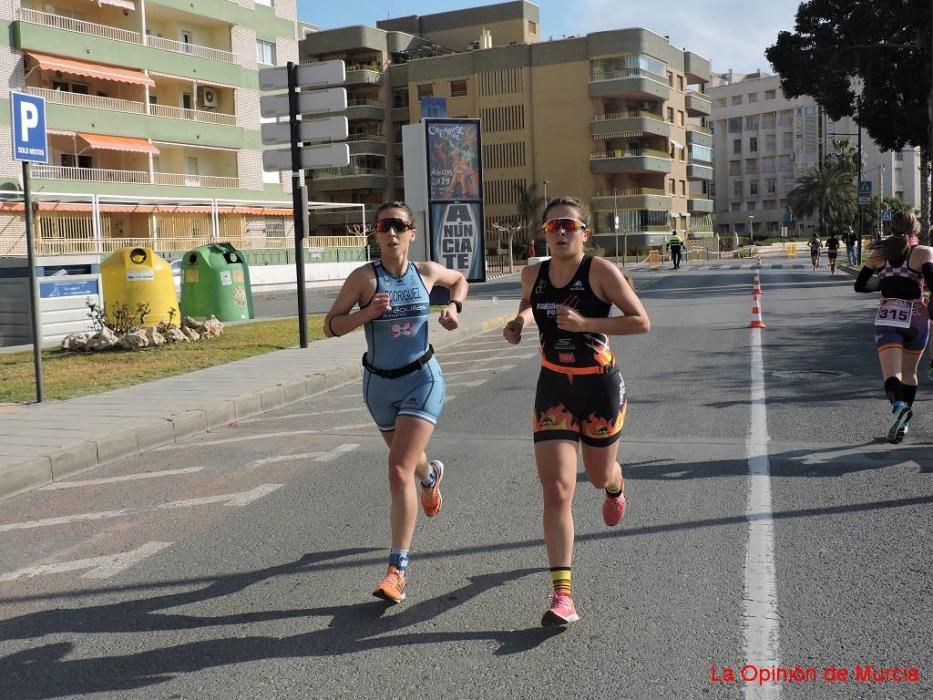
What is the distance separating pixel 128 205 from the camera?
136 ft

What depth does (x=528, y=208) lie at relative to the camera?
7612cm

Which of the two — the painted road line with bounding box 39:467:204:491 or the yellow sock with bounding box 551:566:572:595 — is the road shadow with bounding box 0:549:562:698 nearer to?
the yellow sock with bounding box 551:566:572:595

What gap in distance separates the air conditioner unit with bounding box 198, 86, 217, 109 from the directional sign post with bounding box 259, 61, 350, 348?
35983 millimetres

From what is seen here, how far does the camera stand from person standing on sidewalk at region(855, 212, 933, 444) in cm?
787

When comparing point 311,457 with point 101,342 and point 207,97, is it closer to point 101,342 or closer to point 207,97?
point 101,342

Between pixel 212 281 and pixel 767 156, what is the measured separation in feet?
398

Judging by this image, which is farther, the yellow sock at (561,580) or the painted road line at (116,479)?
the painted road line at (116,479)

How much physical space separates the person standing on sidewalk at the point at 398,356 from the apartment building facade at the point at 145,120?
29.9 meters

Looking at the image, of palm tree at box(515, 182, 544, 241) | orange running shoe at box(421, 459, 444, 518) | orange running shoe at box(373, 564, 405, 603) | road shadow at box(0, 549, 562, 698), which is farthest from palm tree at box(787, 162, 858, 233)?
road shadow at box(0, 549, 562, 698)

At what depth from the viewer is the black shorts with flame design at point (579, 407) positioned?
4387 mm

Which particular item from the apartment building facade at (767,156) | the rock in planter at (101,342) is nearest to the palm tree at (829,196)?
the apartment building facade at (767,156)

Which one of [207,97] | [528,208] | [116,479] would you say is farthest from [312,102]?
[528,208]

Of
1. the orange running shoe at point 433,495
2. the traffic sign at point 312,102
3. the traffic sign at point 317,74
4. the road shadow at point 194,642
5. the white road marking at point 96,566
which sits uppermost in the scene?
the traffic sign at point 317,74

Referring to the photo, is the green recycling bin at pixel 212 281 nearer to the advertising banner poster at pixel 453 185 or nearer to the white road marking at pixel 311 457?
the advertising banner poster at pixel 453 185
